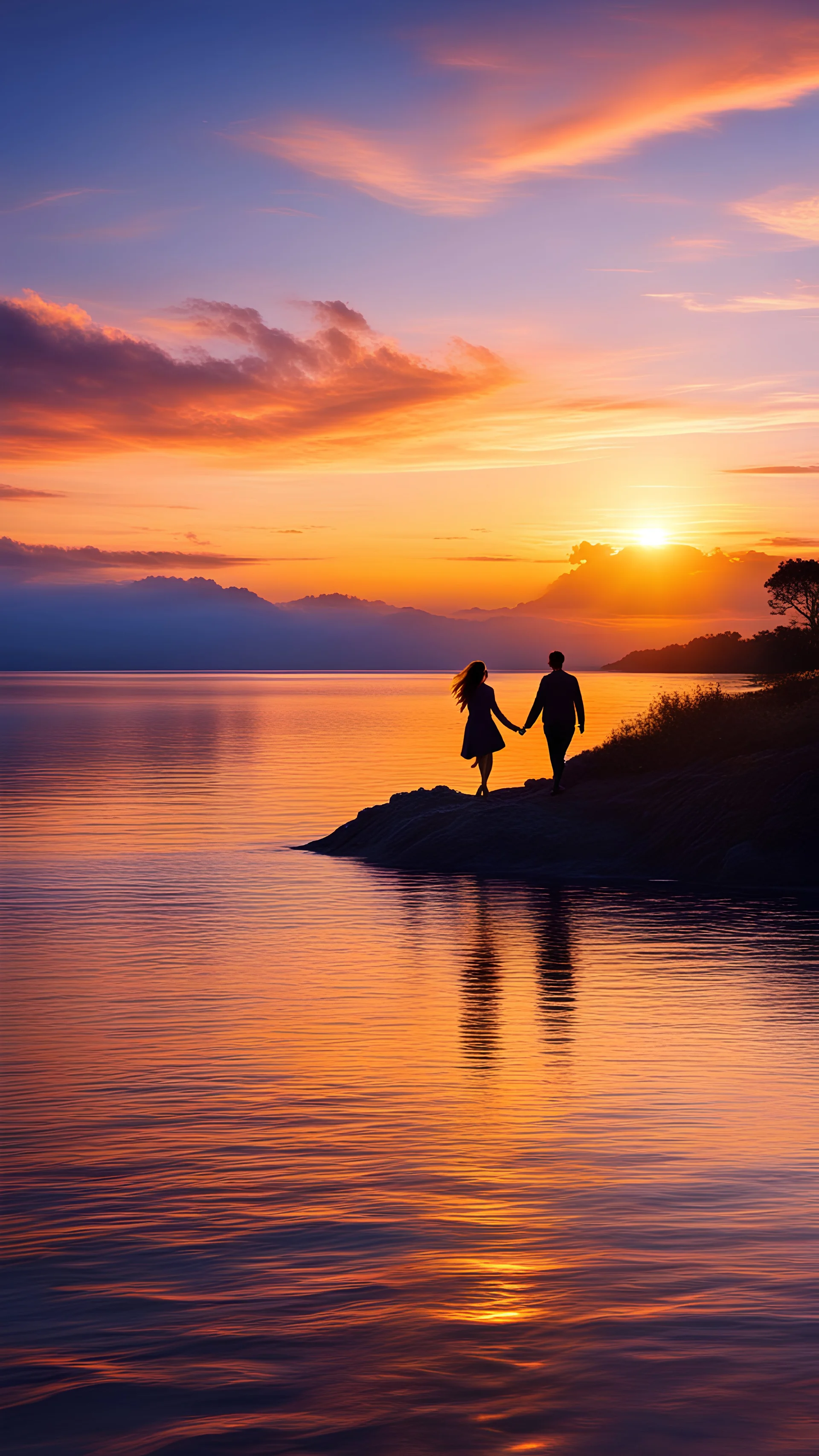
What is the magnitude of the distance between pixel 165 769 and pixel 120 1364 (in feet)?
146

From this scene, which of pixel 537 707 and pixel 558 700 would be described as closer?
pixel 558 700

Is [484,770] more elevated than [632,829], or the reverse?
[484,770]

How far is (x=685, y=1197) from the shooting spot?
747 centimetres

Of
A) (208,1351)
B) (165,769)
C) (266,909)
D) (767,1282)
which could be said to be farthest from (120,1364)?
(165,769)

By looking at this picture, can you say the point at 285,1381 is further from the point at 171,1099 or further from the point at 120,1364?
the point at 171,1099

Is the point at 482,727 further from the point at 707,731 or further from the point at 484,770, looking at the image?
the point at 707,731

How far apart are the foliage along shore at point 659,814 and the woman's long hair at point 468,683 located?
1.90m

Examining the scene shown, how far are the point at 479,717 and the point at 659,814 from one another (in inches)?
151

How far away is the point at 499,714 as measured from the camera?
85.5 ft

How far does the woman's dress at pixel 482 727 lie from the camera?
25.8 meters

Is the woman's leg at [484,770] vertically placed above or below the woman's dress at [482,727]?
below

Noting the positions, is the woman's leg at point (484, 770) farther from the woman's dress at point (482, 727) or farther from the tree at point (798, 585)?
the tree at point (798, 585)

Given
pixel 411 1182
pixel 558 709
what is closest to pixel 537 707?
pixel 558 709

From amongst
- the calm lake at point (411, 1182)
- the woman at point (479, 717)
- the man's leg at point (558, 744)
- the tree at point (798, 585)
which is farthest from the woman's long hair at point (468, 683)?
the tree at point (798, 585)
